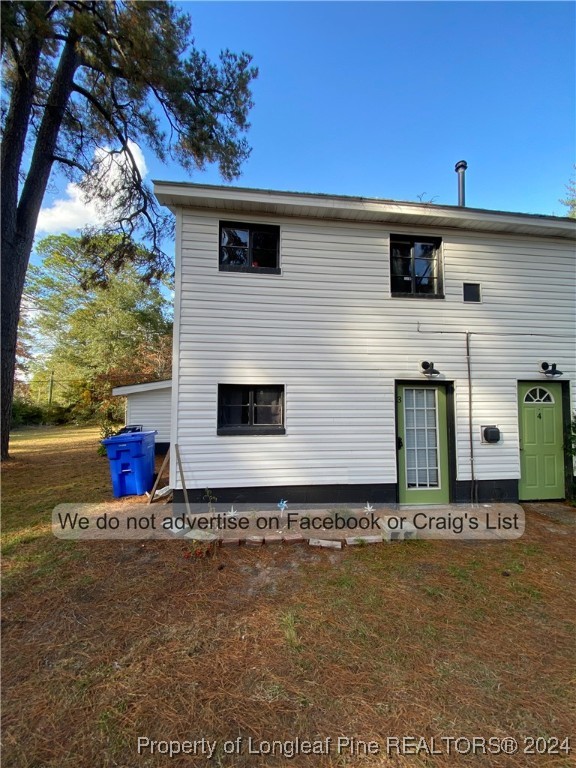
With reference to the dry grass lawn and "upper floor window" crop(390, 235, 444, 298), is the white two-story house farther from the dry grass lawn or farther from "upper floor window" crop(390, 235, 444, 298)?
the dry grass lawn

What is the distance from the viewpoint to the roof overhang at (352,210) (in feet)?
15.2

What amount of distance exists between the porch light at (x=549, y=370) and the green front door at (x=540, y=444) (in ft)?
0.67

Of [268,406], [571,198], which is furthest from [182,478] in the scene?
[571,198]

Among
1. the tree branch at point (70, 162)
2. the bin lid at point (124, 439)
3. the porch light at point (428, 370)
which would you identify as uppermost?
the tree branch at point (70, 162)

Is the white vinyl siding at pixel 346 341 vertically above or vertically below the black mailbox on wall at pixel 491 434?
above

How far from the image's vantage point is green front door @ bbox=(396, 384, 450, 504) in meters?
5.29

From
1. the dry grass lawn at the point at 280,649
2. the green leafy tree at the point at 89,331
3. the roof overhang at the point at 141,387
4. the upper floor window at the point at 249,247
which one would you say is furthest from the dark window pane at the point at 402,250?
the green leafy tree at the point at 89,331

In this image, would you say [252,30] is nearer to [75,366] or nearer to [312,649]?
[312,649]

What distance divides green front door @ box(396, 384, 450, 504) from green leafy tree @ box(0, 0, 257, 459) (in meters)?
7.10

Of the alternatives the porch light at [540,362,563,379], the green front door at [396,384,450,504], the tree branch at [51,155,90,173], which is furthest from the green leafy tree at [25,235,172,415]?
the porch light at [540,362,563,379]

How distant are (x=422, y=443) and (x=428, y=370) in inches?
49.5

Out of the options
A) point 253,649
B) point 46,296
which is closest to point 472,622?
point 253,649

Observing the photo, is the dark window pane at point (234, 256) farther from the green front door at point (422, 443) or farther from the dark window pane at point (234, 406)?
the green front door at point (422, 443)

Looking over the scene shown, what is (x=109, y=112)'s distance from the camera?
8.22m
